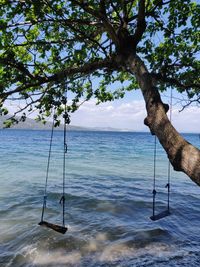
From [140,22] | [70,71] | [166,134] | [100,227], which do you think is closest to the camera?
[166,134]

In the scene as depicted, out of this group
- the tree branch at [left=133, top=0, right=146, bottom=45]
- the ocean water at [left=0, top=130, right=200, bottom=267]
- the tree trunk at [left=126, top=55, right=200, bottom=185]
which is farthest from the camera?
the ocean water at [left=0, top=130, right=200, bottom=267]

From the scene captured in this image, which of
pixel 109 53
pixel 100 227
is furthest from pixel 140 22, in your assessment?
pixel 100 227

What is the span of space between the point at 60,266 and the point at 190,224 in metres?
5.38

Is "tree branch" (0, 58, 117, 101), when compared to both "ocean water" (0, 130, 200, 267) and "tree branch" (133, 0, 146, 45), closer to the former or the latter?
"tree branch" (133, 0, 146, 45)

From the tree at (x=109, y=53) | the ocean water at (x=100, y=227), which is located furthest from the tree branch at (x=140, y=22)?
the ocean water at (x=100, y=227)

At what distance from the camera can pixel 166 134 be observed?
12.4 feet

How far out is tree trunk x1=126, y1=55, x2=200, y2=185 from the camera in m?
3.23

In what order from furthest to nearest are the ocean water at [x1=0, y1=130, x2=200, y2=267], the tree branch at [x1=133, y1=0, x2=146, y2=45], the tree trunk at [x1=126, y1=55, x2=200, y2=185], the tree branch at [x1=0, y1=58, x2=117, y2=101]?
the ocean water at [x1=0, y1=130, x2=200, y2=267] < the tree branch at [x1=0, y1=58, x2=117, y2=101] < the tree branch at [x1=133, y1=0, x2=146, y2=45] < the tree trunk at [x1=126, y1=55, x2=200, y2=185]

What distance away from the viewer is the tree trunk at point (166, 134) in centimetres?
323

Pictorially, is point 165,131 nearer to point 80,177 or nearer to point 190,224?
point 190,224

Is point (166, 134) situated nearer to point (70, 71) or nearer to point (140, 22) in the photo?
point (140, 22)

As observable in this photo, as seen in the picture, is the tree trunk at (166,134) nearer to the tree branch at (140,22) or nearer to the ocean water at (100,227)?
the tree branch at (140,22)

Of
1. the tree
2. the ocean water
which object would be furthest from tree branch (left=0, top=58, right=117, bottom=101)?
the ocean water

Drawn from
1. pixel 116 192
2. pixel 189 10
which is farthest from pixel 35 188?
pixel 189 10
